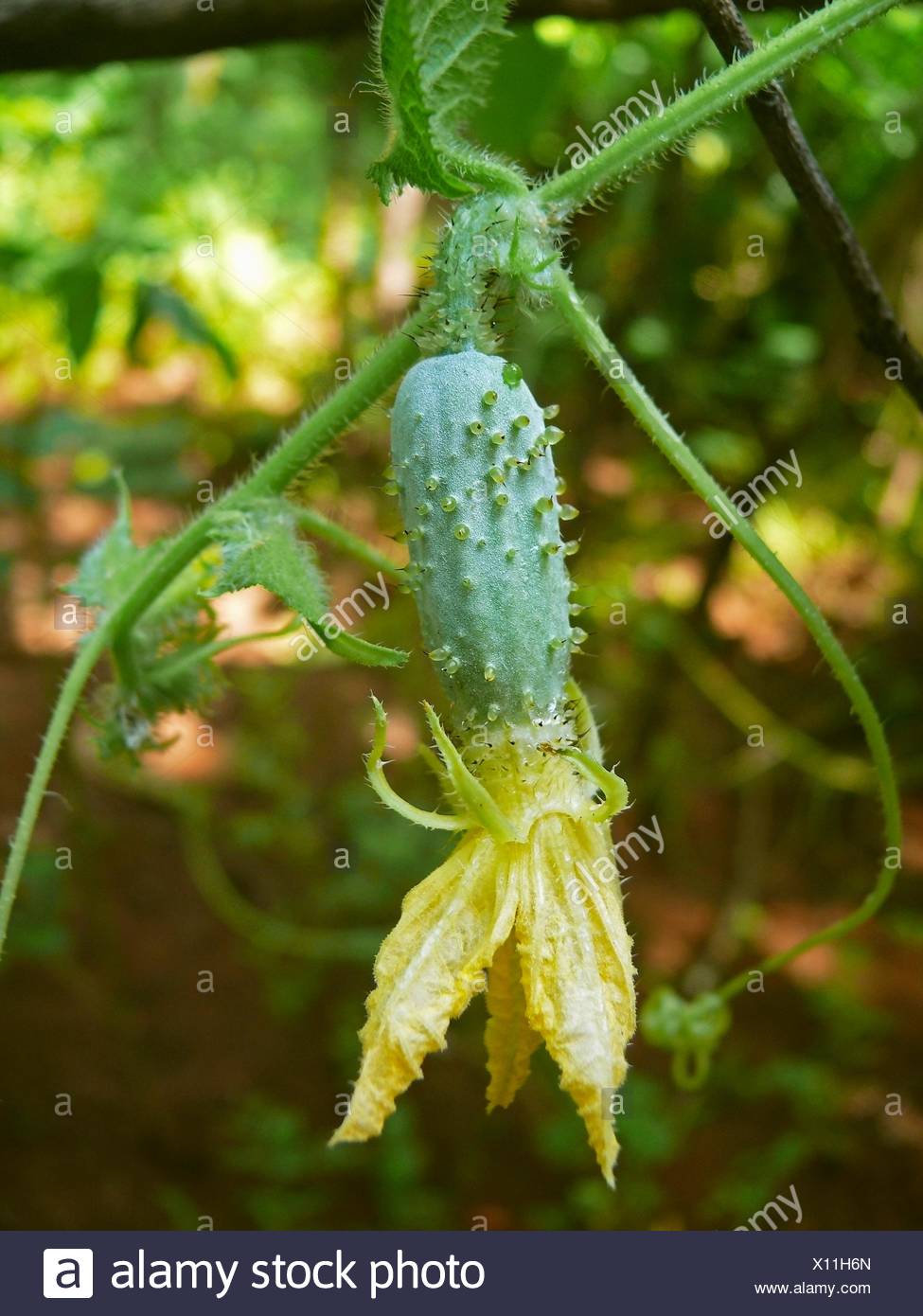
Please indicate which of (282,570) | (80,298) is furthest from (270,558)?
(80,298)

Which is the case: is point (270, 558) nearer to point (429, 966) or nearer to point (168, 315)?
point (429, 966)

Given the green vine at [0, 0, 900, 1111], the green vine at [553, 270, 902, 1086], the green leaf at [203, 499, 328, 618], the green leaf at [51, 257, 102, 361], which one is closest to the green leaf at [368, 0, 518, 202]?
the green vine at [0, 0, 900, 1111]

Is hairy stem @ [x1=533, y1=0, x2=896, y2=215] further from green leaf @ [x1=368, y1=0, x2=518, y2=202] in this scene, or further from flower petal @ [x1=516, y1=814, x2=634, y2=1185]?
flower petal @ [x1=516, y1=814, x2=634, y2=1185]

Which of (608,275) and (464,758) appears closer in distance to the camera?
(464,758)

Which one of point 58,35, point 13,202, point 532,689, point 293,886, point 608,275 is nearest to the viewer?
point 532,689

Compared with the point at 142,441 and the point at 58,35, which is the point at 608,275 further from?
the point at 58,35

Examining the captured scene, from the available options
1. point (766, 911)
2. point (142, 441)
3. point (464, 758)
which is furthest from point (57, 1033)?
point (464, 758)

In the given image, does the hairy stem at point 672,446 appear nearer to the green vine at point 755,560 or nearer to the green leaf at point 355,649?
the green vine at point 755,560
